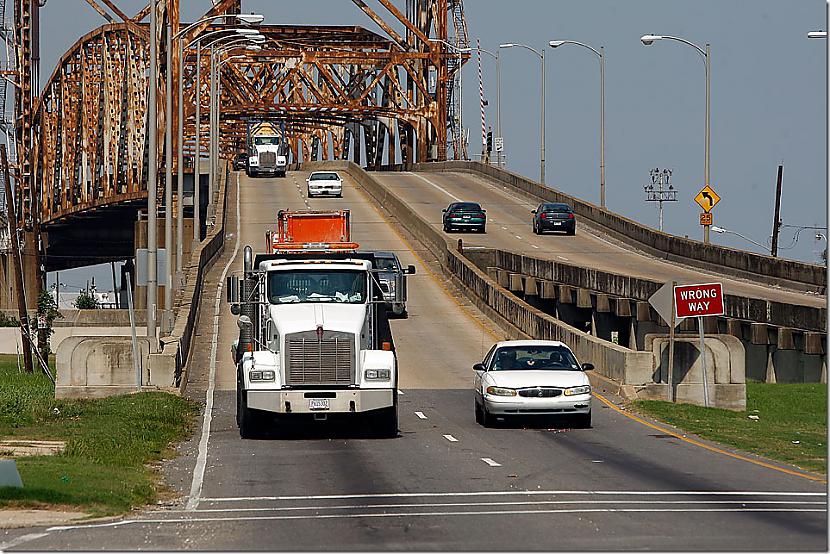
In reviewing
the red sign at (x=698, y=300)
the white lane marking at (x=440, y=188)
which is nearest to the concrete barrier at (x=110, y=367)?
the red sign at (x=698, y=300)

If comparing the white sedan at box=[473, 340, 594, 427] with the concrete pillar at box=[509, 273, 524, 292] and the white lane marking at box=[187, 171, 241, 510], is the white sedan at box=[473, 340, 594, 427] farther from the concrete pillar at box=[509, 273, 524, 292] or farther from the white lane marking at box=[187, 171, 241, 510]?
the concrete pillar at box=[509, 273, 524, 292]

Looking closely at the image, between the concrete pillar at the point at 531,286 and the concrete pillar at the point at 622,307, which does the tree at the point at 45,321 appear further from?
the concrete pillar at the point at 622,307

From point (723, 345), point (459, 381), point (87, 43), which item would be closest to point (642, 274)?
point (459, 381)

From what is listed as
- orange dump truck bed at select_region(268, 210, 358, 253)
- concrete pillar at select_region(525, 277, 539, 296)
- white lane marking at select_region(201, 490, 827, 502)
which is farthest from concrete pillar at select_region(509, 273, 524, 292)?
white lane marking at select_region(201, 490, 827, 502)

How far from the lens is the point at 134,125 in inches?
4464

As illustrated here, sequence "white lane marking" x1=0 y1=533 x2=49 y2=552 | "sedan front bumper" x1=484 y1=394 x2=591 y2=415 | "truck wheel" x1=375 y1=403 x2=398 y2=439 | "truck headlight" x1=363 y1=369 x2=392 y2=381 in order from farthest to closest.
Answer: "sedan front bumper" x1=484 y1=394 x2=591 y2=415, "truck wheel" x1=375 y1=403 x2=398 y2=439, "truck headlight" x1=363 y1=369 x2=392 y2=381, "white lane marking" x1=0 y1=533 x2=49 y2=552

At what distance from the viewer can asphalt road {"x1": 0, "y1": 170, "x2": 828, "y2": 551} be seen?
1421 cm

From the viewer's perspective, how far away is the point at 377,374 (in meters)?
25.3

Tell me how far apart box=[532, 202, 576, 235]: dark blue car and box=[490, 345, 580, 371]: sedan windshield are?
51.3 metres

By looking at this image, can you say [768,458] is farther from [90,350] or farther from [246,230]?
[246,230]

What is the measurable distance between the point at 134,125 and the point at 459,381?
79159 mm

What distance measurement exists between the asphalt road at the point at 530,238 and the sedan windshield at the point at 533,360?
928 inches

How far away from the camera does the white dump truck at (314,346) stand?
82.5 feet

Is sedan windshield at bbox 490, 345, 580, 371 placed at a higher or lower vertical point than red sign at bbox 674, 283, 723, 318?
lower
